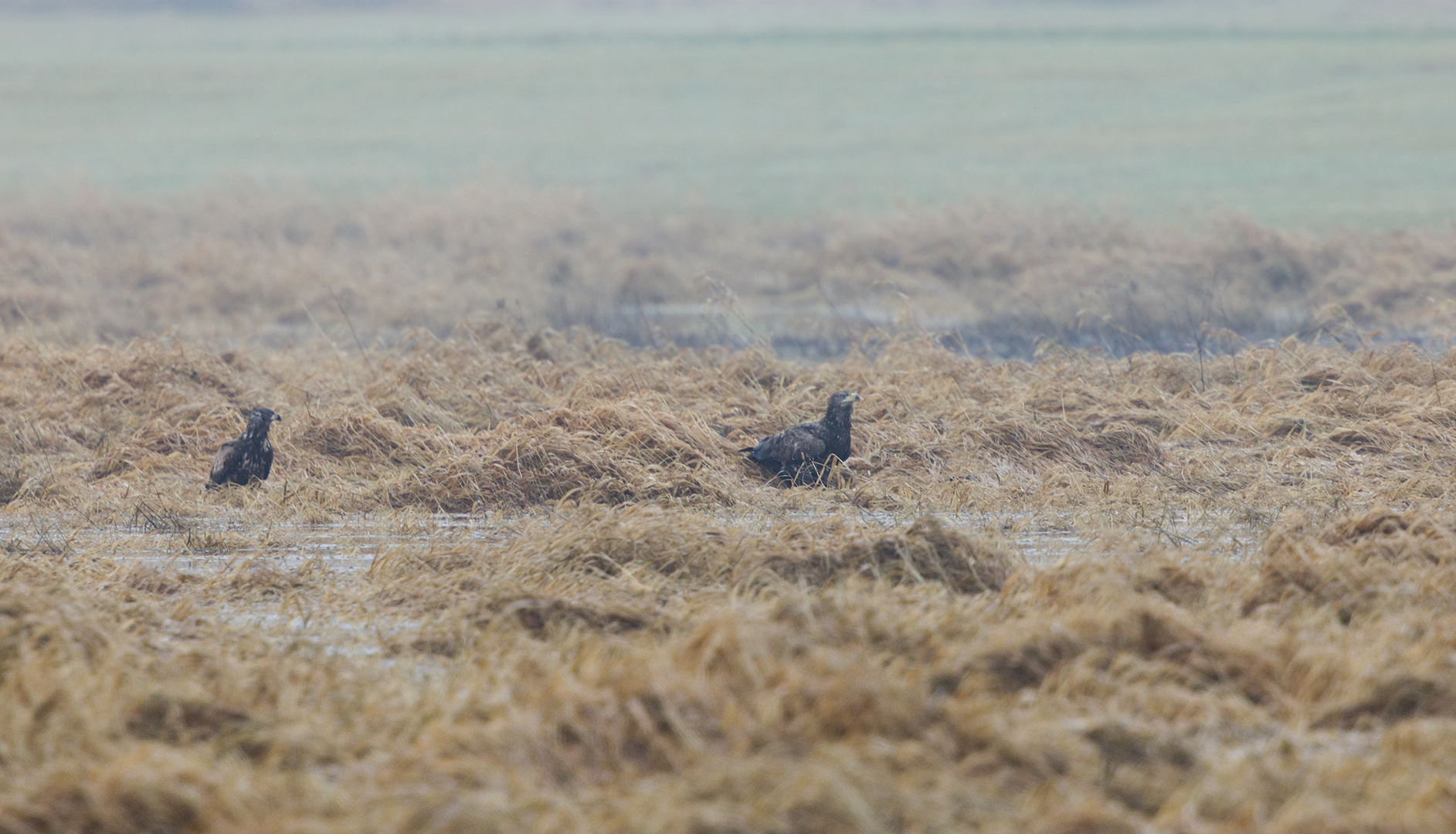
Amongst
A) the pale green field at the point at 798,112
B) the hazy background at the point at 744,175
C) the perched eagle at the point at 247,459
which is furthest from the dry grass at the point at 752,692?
the pale green field at the point at 798,112

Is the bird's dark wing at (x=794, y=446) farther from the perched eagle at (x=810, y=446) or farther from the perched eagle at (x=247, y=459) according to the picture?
the perched eagle at (x=247, y=459)

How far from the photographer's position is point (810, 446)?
9.16 m

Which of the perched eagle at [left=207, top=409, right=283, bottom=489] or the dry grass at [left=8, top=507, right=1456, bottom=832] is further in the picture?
the perched eagle at [left=207, top=409, right=283, bottom=489]

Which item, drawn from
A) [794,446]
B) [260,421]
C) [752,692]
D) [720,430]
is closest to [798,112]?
[720,430]

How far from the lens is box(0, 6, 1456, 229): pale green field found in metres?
42.5

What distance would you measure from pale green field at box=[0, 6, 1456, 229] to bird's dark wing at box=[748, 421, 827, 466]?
2399cm

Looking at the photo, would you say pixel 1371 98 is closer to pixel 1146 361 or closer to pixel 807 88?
pixel 807 88

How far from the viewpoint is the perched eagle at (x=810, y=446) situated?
918 cm

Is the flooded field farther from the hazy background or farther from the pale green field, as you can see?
the pale green field

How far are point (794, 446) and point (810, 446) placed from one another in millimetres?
110

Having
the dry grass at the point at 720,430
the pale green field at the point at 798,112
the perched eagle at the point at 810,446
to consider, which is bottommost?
the pale green field at the point at 798,112

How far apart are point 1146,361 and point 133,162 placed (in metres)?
46.5

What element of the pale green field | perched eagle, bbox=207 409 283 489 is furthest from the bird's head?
the pale green field

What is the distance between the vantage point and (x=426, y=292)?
22859mm
